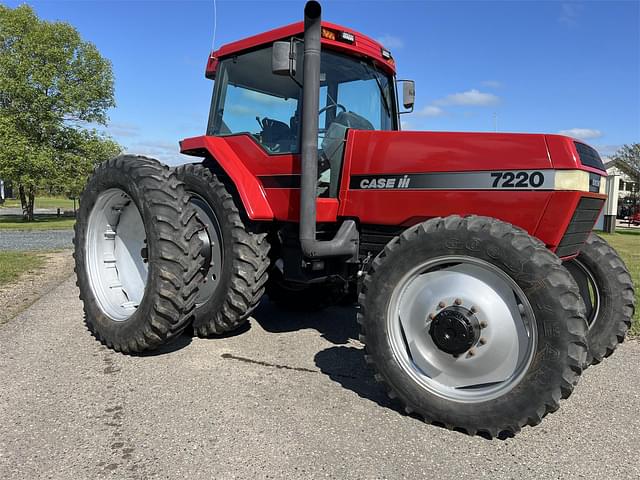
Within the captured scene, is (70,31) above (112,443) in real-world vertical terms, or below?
above

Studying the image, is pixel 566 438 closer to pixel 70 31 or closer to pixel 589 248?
pixel 589 248

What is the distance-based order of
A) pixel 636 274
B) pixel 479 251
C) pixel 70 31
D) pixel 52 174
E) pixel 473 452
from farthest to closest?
pixel 70 31 → pixel 52 174 → pixel 636 274 → pixel 479 251 → pixel 473 452

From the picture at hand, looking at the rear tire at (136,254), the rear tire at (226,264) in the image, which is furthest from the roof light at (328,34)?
the rear tire at (136,254)

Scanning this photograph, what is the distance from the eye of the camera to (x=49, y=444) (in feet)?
8.16

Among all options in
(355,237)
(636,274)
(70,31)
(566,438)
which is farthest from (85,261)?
(70,31)

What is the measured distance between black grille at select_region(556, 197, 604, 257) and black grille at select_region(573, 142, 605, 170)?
0.21 meters

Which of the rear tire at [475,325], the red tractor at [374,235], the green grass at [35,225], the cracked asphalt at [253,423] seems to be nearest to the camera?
the cracked asphalt at [253,423]

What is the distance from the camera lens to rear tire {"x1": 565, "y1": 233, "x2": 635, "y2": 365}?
3.67 metres

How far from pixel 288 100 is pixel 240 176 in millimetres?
715

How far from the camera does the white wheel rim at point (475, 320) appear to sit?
265 centimetres

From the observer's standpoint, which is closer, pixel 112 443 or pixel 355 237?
pixel 112 443

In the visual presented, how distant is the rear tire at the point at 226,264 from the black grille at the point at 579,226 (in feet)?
7.15

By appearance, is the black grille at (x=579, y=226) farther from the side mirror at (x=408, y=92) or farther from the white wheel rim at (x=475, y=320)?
the side mirror at (x=408, y=92)

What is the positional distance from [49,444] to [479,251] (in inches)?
96.0
